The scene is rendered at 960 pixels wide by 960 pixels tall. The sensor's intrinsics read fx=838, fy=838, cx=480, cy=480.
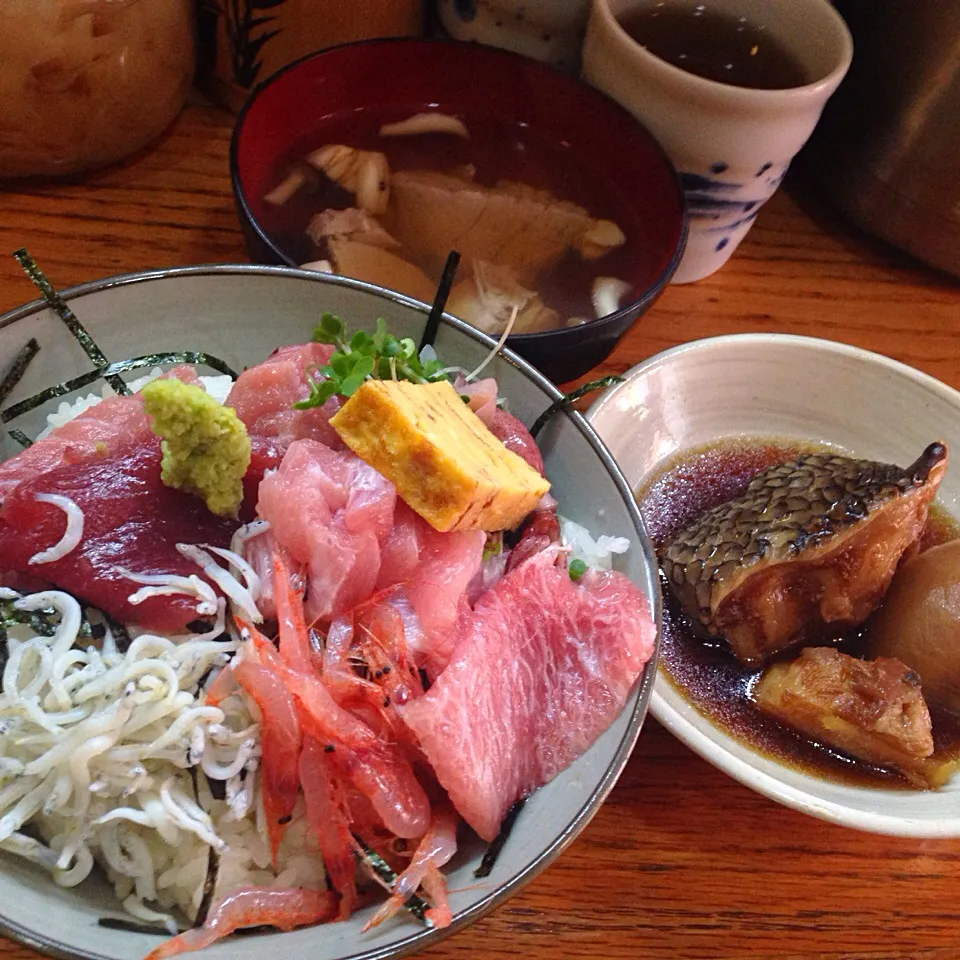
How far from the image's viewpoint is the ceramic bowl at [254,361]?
0.90m

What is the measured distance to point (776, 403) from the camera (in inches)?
76.3

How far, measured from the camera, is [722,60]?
2018mm

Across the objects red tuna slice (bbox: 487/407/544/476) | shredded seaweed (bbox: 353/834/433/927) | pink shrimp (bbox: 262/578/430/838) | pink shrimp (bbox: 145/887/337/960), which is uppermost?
red tuna slice (bbox: 487/407/544/476)

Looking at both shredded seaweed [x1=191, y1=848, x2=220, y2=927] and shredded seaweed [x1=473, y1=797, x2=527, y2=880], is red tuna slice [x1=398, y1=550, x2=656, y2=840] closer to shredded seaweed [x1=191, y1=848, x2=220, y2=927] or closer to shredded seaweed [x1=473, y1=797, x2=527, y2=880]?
shredded seaweed [x1=473, y1=797, x2=527, y2=880]

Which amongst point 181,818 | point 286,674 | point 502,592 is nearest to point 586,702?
point 502,592

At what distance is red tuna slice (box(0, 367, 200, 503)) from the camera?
1.11 metres

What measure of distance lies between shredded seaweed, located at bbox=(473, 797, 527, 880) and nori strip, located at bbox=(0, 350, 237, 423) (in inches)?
32.8

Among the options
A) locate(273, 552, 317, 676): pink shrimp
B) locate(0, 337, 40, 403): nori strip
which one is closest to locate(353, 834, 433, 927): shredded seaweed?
locate(273, 552, 317, 676): pink shrimp

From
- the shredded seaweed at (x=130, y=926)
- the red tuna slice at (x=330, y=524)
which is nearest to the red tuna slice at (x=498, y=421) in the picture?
the red tuna slice at (x=330, y=524)

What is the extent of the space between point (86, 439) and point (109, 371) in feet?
0.69

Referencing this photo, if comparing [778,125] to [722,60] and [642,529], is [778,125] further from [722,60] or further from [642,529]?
[642,529]

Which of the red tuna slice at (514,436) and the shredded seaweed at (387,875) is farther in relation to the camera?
the red tuna slice at (514,436)

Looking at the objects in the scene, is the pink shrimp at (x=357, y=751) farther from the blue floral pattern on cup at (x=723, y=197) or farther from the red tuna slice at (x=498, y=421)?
the blue floral pattern on cup at (x=723, y=197)

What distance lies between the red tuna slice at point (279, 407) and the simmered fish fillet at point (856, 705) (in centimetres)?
89
